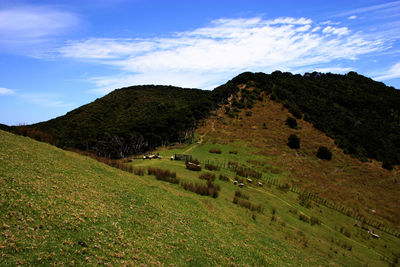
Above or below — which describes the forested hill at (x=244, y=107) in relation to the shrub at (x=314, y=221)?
above

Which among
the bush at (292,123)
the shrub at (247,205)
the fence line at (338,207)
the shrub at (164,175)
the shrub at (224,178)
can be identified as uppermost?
the bush at (292,123)

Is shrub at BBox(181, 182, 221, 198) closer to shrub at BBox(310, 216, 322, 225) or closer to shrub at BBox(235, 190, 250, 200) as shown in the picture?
shrub at BBox(235, 190, 250, 200)

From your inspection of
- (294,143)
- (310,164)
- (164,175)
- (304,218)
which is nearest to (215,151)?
(310,164)

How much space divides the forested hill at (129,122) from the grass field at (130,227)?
28.6 feet

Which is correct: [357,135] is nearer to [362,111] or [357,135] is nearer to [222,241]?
[362,111]

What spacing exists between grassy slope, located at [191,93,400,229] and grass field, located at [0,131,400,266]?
40.5 ft

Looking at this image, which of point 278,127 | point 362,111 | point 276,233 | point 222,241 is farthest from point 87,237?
point 362,111

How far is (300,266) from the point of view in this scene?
11.0 m

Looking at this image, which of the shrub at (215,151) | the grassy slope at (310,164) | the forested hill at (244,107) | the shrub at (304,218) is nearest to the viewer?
→ the shrub at (304,218)

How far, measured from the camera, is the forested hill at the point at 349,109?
184 feet

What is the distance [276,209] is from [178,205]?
33.8ft

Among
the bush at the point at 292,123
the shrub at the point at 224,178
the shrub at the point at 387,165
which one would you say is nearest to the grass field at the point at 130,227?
the shrub at the point at 224,178

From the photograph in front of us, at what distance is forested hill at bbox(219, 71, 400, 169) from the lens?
56.0 meters

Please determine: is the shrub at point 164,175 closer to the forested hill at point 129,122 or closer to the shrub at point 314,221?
the forested hill at point 129,122
